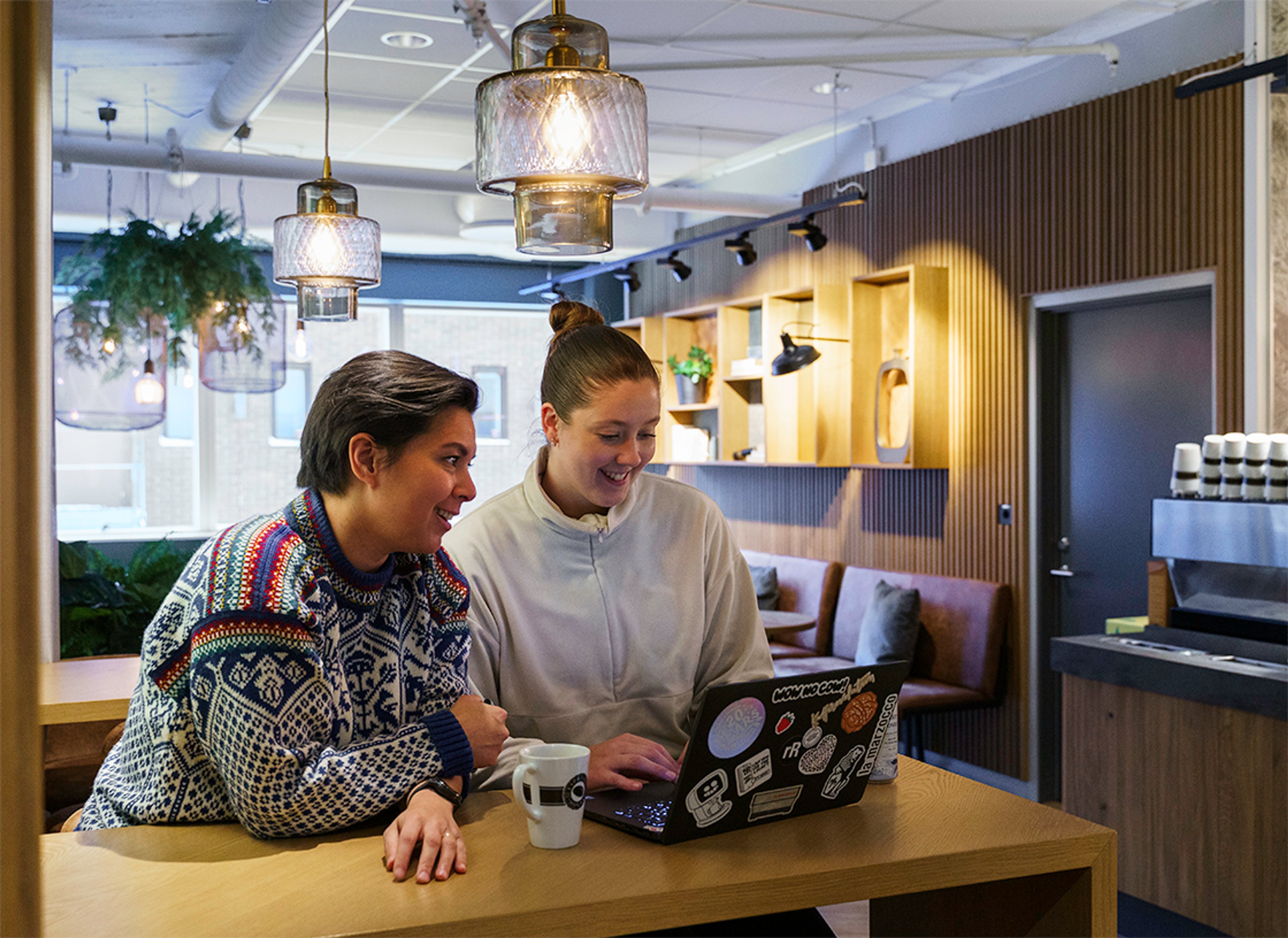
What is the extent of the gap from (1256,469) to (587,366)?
8.03 ft

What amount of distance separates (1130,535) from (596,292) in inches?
206

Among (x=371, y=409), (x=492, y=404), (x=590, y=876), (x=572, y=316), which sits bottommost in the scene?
(x=590, y=876)

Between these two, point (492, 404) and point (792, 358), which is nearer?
point (792, 358)

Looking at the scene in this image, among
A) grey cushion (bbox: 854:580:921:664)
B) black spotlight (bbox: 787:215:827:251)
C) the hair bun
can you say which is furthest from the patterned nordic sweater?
black spotlight (bbox: 787:215:827:251)

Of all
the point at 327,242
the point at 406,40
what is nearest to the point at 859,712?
the point at 327,242

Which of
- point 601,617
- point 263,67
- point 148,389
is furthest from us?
point 148,389

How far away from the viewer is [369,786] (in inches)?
58.9

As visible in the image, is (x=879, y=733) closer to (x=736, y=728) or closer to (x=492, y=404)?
(x=736, y=728)

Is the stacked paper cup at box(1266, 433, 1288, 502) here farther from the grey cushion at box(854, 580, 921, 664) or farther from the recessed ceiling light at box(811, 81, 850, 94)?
the recessed ceiling light at box(811, 81, 850, 94)

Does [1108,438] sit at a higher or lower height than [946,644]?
higher

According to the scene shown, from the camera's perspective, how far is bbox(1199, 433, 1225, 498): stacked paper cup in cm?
366

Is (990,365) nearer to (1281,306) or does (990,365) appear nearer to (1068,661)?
(1281,306)

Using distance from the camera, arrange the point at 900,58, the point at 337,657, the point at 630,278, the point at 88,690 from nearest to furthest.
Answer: the point at 337,657
the point at 88,690
the point at 900,58
the point at 630,278

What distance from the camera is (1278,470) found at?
3494 millimetres
